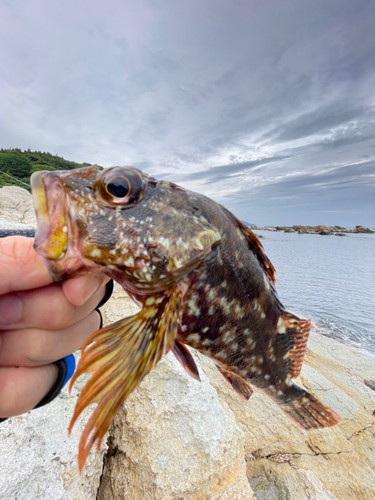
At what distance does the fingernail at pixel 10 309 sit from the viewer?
5.44 ft

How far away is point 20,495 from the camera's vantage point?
2236 mm

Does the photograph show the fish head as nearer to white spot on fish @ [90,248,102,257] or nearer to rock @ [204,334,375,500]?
white spot on fish @ [90,248,102,257]

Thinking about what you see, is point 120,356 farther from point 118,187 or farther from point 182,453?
point 182,453

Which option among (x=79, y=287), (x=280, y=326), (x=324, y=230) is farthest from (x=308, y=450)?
(x=324, y=230)

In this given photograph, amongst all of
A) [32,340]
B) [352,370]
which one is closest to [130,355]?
[32,340]

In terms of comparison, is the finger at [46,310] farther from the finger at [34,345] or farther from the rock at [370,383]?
the rock at [370,383]

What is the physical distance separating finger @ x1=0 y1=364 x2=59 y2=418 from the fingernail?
1.67ft

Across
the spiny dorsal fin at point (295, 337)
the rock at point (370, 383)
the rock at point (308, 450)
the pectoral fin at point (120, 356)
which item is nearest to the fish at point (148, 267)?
the pectoral fin at point (120, 356)

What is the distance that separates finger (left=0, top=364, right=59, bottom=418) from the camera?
188 cm

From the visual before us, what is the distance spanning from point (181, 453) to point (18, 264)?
110 inches

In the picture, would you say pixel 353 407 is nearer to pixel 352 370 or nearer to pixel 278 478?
pixel 352 370

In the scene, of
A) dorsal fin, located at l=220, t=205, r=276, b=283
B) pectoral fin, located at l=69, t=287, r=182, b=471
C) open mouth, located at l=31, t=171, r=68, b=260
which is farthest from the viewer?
dorsal fin, located at l=220, t=205, r=276, b=283

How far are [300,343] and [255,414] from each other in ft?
10.5

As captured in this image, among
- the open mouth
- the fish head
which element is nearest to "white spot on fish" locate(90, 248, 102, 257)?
the fish head
